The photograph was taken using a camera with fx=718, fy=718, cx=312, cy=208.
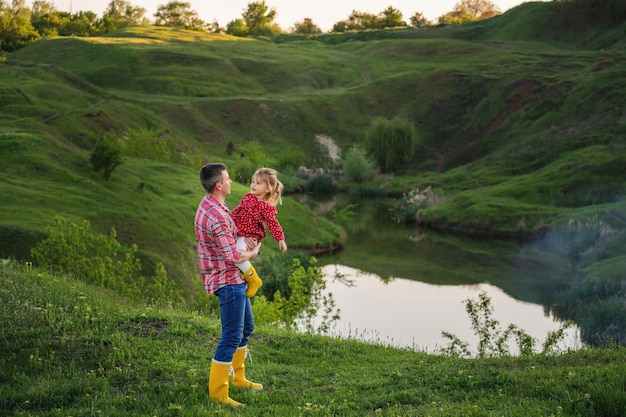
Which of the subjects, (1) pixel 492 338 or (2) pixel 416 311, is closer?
(1) pixel 492 338

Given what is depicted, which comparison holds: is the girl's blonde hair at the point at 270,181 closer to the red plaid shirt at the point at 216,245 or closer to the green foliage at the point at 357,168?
the red plaid shirt at the point at 216,245

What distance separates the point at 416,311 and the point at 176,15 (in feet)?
573

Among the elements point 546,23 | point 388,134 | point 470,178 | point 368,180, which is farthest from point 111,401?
point 546,23

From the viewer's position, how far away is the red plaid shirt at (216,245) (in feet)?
30.1

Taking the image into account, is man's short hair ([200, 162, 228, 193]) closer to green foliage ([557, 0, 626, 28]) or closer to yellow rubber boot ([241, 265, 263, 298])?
yellow rubber boot ([241, 265, 263, 298])

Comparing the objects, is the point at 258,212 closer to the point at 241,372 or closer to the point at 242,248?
the point at 242,248

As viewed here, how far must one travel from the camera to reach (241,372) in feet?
32.8

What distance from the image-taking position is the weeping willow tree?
3369 inches

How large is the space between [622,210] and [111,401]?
42.3 m

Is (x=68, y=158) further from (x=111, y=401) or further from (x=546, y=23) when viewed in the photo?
(x=546, y=23)

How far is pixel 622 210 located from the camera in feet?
148

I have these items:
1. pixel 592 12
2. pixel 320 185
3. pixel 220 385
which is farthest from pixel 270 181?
pixel 592 12

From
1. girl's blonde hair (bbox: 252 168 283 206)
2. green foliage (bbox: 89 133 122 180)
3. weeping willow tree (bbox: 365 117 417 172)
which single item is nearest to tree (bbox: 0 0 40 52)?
weeping willow tree (bbox: 365 117 417 172)

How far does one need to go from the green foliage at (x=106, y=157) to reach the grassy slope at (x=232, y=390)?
20694 mm
